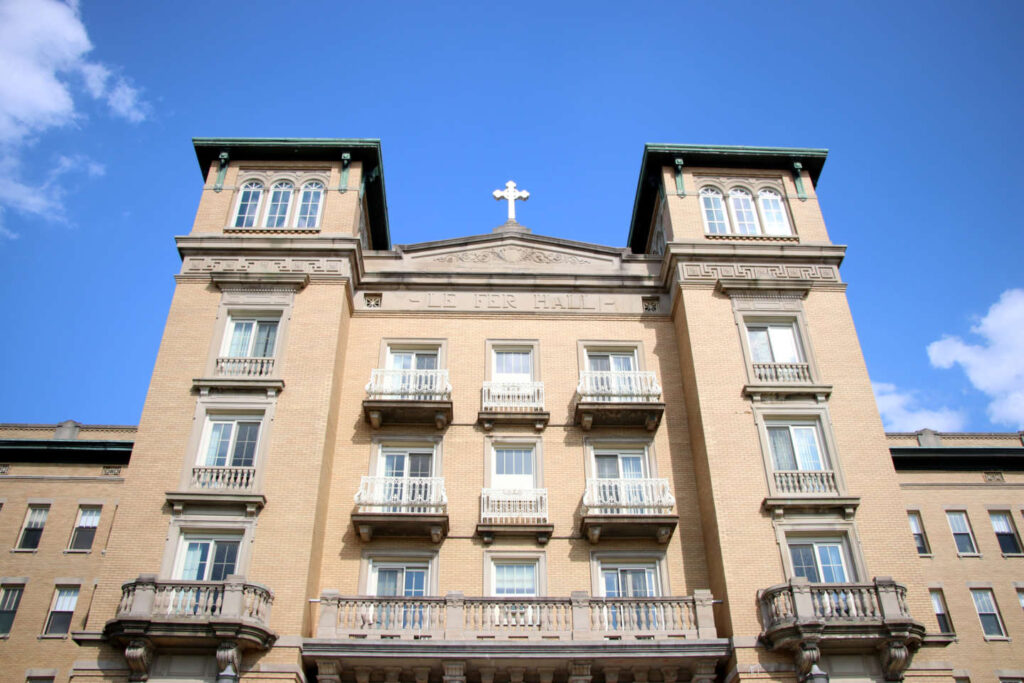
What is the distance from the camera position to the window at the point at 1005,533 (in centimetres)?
2909

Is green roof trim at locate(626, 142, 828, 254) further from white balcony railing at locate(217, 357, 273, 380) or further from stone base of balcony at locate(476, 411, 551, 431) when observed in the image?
white balcony railing at locate(217, 357, 273, 380)

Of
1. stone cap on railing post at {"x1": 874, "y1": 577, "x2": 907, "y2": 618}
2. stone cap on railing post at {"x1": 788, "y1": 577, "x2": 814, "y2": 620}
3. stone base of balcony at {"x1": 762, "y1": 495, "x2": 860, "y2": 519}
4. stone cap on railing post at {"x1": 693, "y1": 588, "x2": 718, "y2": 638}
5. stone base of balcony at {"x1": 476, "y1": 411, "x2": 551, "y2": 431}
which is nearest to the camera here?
stone cap on railing post at {"x1": 788, "y1": 577, "x2": 814, "y2": 620}

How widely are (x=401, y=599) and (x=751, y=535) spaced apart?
864 centimetres

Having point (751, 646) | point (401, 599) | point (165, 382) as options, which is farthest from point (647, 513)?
point (165, 382)

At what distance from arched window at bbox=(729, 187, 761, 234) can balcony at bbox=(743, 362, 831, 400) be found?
528 centimetres

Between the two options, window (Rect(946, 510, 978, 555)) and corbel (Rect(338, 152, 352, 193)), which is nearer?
corbel (Rect(338, 152, 352, 193))

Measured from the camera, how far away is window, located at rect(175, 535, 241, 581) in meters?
20.9

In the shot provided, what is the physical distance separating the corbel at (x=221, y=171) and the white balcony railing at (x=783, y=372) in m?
17.8

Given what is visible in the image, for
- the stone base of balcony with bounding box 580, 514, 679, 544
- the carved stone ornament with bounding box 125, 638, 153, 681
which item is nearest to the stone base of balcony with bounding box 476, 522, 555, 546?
the stone base of balcony with bounding box 580, 514, 679, 544

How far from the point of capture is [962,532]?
2934 centimetres

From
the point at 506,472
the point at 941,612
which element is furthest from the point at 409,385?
the point at 941,612

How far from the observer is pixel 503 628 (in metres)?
19.9

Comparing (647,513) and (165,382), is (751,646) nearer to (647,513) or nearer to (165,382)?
(647,513)

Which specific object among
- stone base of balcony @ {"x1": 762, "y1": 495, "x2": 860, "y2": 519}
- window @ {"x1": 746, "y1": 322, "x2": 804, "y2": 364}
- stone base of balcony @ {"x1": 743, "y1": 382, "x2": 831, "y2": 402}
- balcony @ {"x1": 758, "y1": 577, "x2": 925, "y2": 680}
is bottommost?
balcony @ {"x1": 758, "y1": 577, "x2": 925, "y2": 680}
